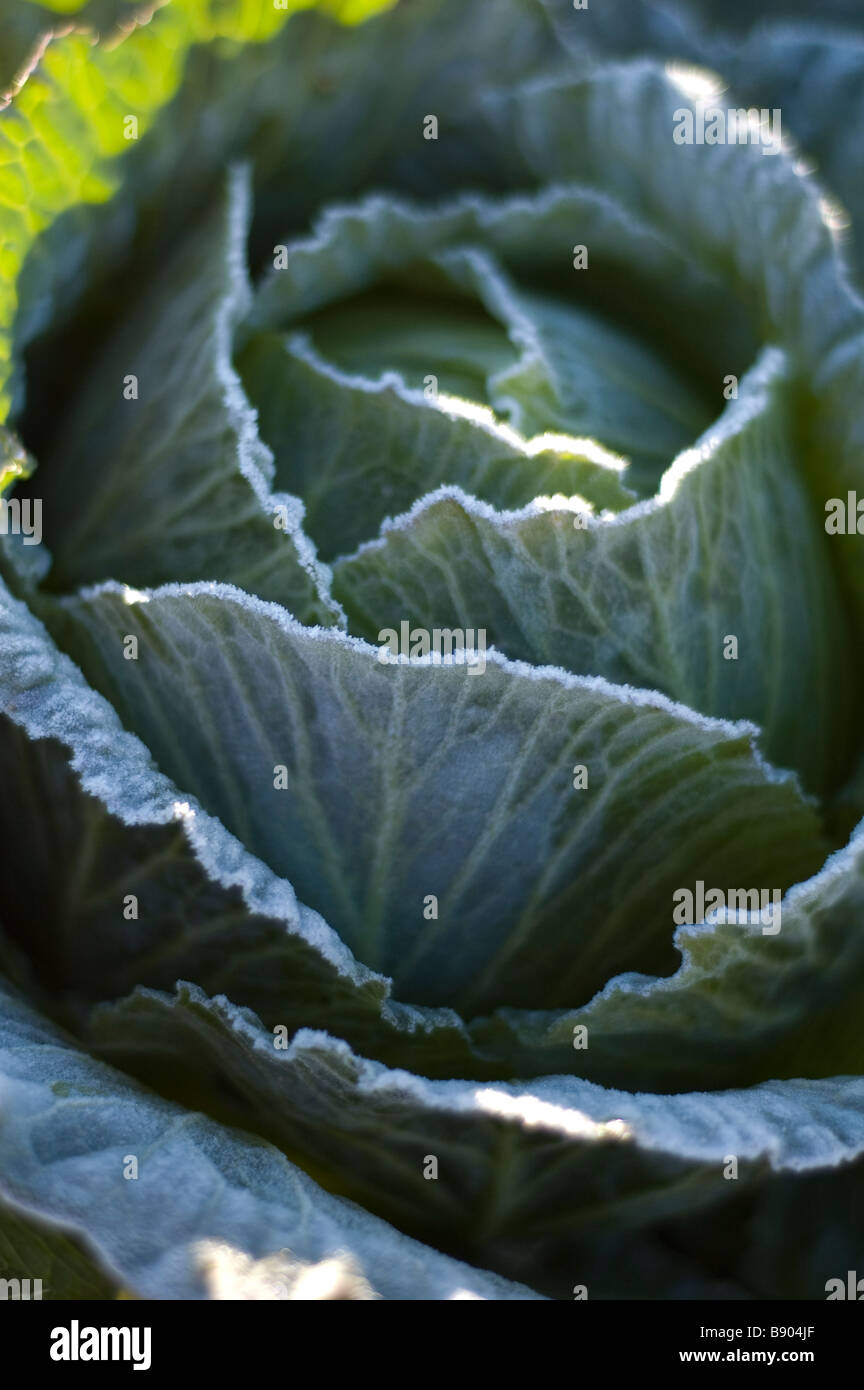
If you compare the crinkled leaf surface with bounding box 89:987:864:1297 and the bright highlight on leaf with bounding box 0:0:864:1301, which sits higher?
the bright highlight on leaf with bounding box 0:0:864:1301

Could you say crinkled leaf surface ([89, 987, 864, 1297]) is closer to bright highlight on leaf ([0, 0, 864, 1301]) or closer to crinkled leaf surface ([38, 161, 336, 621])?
bright highlight on leaf ([0, 0, 864, 1301])

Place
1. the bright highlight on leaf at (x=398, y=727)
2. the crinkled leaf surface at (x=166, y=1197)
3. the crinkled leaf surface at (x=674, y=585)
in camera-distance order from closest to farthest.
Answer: the crinkled leaf surface at (x=166, y=1197) < the bright highlight on leaf at (x=398, y=727) < the crinkled leaf surface at (x=674, y=585)

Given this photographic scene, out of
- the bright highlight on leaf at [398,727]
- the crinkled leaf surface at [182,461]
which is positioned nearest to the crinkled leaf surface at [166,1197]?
the bright highlight on leaf at [398,727]

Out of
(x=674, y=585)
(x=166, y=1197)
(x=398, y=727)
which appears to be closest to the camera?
(x=166, y=1197)

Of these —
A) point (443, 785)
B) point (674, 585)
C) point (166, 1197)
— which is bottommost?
point (166, 1197)

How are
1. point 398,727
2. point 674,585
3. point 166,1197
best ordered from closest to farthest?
point 166,1197 → point 398,727 → point 674,585

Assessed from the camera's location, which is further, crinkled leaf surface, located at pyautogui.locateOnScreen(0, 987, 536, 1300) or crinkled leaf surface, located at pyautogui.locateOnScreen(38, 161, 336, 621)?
crinkled leaf surface, located at pyautogui.locateOnScreen(38, 161, 336, 621)

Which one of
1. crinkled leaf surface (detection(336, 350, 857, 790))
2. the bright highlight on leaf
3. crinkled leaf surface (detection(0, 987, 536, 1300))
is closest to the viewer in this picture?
crinkled leaf surface (detection(0, 987, 536, 1300))

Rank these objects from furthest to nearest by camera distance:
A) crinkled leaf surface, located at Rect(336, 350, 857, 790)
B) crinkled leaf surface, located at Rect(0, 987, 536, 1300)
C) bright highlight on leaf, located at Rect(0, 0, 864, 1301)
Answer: crinkled leaf surface, located at Rect(336, 350, 857, 790), bright highlight on leaf, located at Rect(0, 0, 864, 1301), crinkled leaf surface, located at Rect(0, 987, 536, 1300)

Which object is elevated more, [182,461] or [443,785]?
[182,461]

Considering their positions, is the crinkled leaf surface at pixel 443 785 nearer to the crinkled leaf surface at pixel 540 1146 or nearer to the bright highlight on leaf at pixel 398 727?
the bright highlight on leaf at pixel 398 727

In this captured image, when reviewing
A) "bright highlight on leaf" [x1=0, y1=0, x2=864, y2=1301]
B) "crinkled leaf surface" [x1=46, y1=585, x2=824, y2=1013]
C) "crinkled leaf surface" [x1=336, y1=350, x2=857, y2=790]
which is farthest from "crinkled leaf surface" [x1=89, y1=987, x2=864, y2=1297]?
"crinkled leaf surface" [x1=336, y1=350, x2=857, y2=790]

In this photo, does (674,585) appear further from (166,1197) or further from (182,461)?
(166,1197)

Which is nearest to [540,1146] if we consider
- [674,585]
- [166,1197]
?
[166,1197]
